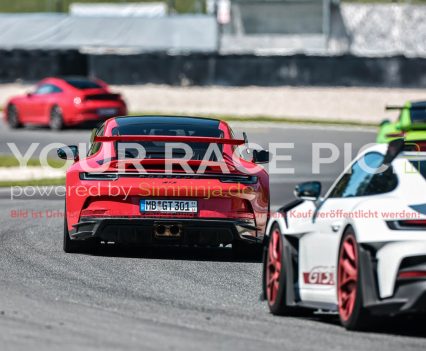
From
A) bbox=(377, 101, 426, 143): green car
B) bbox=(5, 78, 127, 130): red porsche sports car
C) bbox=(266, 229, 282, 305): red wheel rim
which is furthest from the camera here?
bbox=(5, 78, 127, 130): red porsche sports car

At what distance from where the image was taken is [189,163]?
472 inches

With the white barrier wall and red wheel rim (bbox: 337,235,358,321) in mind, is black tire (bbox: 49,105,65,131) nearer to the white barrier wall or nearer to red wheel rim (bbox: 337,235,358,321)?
the white barrier wall

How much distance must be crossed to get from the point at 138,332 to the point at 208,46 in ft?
152

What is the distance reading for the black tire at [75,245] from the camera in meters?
12.4

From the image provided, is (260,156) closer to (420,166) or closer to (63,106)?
(420,166)

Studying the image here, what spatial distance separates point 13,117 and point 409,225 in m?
29.4

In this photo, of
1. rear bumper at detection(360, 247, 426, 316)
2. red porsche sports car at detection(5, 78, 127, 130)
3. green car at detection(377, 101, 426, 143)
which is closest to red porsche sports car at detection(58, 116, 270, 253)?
rear bumper at detection(360, 247, 426, 316)

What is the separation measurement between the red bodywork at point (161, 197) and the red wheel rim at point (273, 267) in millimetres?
2796

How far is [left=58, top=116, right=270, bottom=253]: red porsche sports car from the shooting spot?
11.9m

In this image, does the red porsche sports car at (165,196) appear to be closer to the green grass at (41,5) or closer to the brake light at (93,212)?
the brake light at (93,212)

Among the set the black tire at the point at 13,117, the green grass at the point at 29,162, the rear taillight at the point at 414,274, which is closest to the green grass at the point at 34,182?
the green grass at the point at 29,162

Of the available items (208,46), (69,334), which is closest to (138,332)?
(69,334)

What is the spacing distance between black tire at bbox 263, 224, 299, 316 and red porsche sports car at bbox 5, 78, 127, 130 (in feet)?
87.0

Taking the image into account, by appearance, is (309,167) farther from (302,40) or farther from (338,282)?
(302,40)
